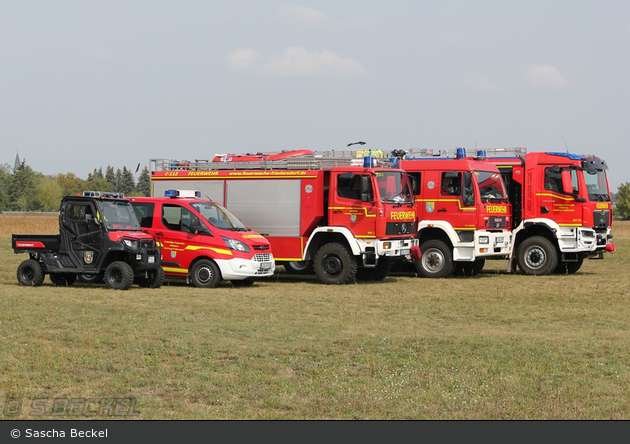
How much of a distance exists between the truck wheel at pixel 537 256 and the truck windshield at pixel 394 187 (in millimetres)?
4335

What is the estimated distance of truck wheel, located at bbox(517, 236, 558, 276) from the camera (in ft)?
71.8

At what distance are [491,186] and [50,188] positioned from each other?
349ft

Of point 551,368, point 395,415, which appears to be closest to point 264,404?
point 395,415

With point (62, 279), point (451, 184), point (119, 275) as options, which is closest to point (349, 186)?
point (451, 184)

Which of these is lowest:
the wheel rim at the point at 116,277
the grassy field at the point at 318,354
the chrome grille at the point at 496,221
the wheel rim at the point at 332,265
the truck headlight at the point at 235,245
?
the grassy field at the point at 318,354

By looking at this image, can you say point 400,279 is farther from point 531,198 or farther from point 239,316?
point 239,316

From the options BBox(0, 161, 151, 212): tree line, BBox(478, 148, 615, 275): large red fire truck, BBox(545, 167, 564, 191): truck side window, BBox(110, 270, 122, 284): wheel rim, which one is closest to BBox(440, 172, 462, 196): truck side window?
BBox(478, 148, 615, 275): large red fire truck

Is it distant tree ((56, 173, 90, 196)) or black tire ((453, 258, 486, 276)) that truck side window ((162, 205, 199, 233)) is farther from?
distant tree ((56, 173, 90, 196))

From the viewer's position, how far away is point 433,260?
2138cm

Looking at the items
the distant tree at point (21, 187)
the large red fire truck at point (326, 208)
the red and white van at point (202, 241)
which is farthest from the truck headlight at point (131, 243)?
the distant tree at point (21, 187)

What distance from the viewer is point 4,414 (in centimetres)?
689

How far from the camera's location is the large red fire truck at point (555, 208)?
2167cm

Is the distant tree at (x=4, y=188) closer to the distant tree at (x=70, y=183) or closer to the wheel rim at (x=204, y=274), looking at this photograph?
the distant tree at (x=70, y=183)

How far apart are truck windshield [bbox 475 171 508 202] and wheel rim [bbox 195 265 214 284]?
7519 mm
